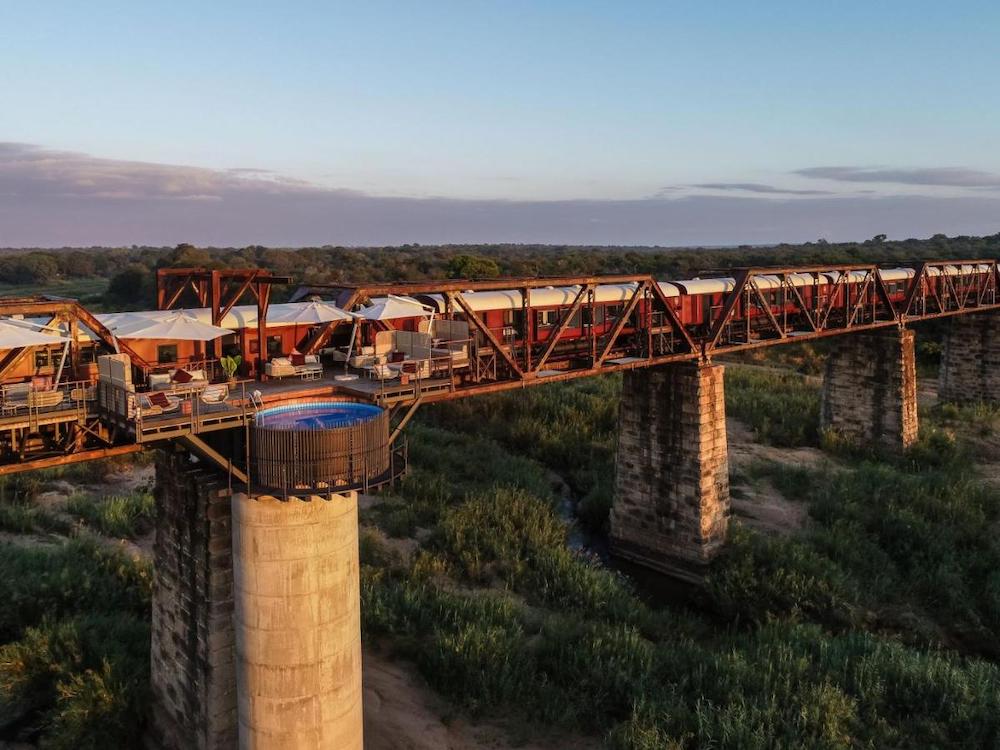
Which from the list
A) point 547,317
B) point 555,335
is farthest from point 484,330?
point 547,317

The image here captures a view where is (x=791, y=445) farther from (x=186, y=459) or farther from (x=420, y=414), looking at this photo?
(x=186, y=459)

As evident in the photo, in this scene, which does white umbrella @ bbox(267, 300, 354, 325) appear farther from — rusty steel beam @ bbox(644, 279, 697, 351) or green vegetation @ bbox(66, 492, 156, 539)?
green vegetation @ bbox(66, 492, 156, 539)

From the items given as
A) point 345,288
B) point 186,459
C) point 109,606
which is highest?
point 345,288

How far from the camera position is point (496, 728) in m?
15.4

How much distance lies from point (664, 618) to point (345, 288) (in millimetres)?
12291

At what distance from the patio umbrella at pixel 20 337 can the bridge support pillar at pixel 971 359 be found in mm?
46520

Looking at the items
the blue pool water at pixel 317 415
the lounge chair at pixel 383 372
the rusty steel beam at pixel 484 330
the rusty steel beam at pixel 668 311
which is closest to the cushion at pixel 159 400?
the blue pool water at pixel 317 415

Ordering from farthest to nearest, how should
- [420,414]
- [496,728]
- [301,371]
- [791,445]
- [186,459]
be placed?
[420,414]
[791,445]
[301,371]
[496,728]
[186,459]

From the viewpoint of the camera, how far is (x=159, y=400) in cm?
1216

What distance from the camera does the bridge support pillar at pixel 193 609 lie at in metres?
13.2

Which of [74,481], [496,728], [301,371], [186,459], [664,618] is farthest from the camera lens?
[74,481]

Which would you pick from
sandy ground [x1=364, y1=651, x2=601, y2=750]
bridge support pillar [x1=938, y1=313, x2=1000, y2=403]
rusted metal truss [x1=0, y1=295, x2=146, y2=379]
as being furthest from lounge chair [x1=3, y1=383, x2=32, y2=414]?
bridge support pillar [x1=938, y1=313, x2=1000, y2=403]

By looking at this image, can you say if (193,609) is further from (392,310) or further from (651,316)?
(651,316)

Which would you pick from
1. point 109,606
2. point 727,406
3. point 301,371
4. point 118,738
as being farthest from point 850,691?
point 727,406
